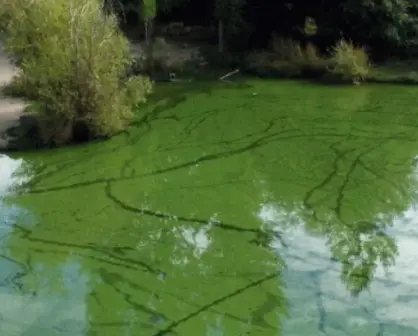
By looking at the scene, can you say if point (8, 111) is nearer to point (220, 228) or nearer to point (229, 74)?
point (229, 74)

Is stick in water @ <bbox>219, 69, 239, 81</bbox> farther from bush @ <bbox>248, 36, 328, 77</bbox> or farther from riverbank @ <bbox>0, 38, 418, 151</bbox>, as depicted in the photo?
bush @ <bbox>248, 36, 328, 77</bbox>

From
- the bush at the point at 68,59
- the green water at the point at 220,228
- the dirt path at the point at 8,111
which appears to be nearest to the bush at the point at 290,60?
the green water at the point at 220,228

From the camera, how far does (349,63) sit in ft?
39.8

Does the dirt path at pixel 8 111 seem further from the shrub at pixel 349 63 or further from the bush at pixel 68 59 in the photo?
the shrub at pixel 349 63

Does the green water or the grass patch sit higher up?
the grass patch

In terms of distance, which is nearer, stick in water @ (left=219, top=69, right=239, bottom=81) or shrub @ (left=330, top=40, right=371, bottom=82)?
shrub @ (left=330, top=40, right=371, bottom=82)

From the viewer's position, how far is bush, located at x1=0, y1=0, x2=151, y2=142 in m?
8.98

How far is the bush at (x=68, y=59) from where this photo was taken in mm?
8977

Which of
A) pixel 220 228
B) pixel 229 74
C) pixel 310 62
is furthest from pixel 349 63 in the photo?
pixel 220 228

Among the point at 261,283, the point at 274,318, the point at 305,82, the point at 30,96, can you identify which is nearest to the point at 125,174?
the point at 30,96

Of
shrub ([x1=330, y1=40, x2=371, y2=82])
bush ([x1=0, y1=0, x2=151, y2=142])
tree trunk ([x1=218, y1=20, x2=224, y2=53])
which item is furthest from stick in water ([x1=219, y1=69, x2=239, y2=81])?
bush ([x1=0, y1=0, x2=151, y2=142])

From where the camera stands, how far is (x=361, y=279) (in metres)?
5.98

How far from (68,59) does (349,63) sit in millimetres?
4932

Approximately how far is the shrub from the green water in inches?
67.2
